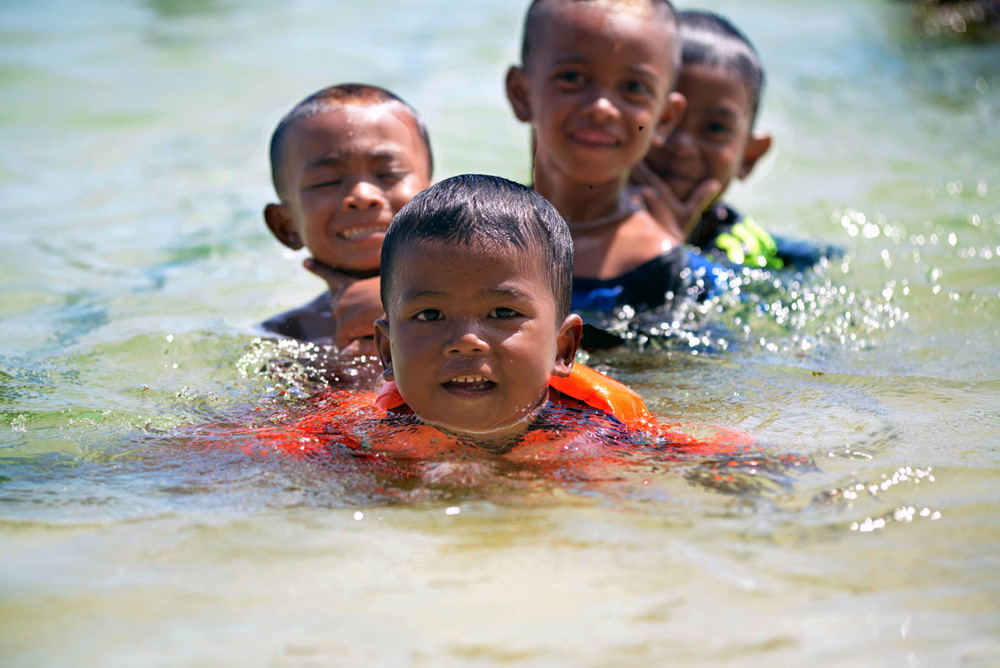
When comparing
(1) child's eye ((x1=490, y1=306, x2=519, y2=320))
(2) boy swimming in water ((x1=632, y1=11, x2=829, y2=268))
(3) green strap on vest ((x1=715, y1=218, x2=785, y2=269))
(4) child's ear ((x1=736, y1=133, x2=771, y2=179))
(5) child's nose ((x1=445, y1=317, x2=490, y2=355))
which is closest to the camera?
(5) child's nose ((x1=445, y1=317, x2=490, y2=355))

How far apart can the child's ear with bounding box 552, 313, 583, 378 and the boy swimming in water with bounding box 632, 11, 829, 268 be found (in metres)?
1.92

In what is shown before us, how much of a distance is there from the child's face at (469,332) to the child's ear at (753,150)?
3.10 m

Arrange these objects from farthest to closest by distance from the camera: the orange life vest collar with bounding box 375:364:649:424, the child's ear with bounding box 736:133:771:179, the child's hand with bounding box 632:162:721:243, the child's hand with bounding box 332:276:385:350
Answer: the child's ear with bounding box 736:133:771:179 → the child's hand with bounding box 632:162:721:243 → the child's hand with bounding box 332:276:385:350 → the orange life vest collar with bounding box 375:364:649:424

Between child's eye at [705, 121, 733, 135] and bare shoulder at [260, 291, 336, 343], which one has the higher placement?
child's eye at [705, 121, 733, 135]

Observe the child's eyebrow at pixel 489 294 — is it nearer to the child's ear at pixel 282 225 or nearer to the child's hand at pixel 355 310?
the child's hand at pixel 355 310

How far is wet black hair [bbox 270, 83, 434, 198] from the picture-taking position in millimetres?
4047

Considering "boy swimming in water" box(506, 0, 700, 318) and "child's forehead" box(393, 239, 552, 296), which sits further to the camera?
"boy swimming in water" box(506, 0, 700, 318)

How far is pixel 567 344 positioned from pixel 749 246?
247 centimetres

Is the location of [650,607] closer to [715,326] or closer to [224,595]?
[224,595]

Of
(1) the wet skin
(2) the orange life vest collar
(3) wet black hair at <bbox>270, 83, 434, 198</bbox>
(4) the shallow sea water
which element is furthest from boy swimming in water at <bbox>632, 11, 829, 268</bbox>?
(2) the orange life vest collar

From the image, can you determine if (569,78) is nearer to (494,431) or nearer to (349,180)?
(349,180)

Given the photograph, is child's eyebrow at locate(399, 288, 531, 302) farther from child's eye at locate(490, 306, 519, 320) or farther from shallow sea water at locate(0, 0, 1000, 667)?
shallow sea water at locate(0, 0, 1000, 667)

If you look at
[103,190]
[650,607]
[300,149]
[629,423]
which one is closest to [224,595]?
Answer: [650,607]

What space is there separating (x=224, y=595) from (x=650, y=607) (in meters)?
0.82
